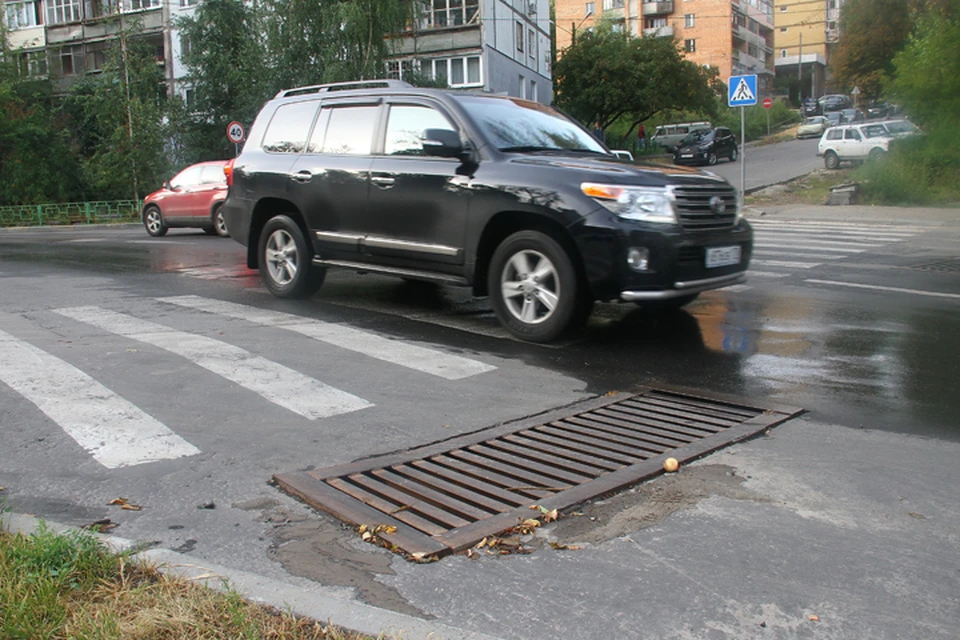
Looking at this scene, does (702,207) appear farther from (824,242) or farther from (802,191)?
(802,191)

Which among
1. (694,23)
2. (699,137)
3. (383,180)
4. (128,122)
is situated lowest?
(383,180)

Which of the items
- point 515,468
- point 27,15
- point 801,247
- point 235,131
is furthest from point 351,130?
point 27,15

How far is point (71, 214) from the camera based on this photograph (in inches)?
1289

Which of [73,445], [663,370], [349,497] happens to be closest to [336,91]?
[663,370]

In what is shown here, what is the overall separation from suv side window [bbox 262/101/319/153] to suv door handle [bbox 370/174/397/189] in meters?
1.19

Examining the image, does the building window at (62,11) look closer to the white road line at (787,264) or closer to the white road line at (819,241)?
the white road line at (819,241)

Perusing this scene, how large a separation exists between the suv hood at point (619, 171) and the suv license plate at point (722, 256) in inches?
20.8

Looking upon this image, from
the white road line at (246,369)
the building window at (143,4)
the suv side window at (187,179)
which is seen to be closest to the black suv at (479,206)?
the white road line at (246,369)

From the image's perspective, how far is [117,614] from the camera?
273cm

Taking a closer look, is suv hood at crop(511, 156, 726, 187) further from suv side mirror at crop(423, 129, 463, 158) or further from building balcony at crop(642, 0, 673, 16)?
building balcony at crop(642, 0, 673, 16)

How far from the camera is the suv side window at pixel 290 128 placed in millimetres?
8664

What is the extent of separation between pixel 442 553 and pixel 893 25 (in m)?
54.7

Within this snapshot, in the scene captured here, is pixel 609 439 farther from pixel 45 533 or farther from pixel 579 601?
pixel 45 533

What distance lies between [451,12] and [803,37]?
83299 millimetres
